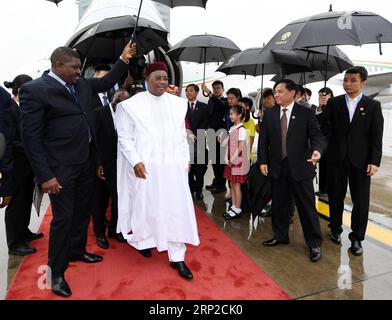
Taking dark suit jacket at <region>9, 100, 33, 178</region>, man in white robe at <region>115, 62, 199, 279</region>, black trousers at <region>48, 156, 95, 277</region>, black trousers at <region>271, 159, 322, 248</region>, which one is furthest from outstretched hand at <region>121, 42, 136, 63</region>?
black trousers at <region>271, 159, 322, 248</region>

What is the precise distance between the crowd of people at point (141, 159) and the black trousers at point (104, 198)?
1 centimetres

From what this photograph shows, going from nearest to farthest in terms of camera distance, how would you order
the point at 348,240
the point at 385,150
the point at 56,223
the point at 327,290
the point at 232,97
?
the point at 56,223 → the point at 327,290 → the point at 348,240 → the point at 232,97 → the point at 385,150

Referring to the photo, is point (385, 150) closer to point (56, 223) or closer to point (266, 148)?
point (266, 148)

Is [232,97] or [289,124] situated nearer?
[289,124]

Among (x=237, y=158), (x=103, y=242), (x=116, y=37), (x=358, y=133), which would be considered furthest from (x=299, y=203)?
(x=116, y=37)

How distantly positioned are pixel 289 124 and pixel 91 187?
1953mm

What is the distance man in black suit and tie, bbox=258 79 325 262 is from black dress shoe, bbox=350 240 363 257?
0.40 meters

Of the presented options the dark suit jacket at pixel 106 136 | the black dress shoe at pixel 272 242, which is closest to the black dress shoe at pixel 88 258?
the dark suit jacket at pixel 106 136

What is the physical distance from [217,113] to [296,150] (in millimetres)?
2566

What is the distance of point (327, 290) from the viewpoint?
8.79ft

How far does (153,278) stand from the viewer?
2.82 metres

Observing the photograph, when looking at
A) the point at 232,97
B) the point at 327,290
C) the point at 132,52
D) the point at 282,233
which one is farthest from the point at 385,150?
the point at 132,52

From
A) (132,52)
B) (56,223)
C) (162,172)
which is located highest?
(132,52)

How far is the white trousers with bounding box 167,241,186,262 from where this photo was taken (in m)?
2.93
